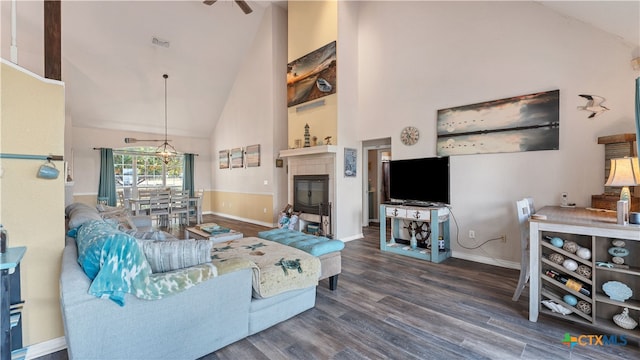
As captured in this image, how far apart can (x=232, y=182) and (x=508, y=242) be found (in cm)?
697

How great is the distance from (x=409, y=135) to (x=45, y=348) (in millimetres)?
4775

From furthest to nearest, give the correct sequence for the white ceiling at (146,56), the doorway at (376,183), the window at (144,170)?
the window at (144,170) < the doorway at (376,183) < the white ceiling at (146,56)

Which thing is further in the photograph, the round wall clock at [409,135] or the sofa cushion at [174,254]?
the round wall clock at [409,135]

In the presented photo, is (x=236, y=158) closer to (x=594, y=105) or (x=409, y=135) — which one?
(x=409, y=135)

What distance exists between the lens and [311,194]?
5527 millimetres

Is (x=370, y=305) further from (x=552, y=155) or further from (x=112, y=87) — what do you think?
(x=112, y=87)

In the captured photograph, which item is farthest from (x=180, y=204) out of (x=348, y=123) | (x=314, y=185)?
(x=348, y=123)

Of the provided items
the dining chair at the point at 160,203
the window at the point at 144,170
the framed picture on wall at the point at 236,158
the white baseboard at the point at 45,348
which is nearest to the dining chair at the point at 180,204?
the dining chair at the point at 160,203

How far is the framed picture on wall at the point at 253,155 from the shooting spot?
23.1ft

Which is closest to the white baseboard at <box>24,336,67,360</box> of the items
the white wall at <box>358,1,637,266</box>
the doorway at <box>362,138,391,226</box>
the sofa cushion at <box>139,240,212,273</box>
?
the sofa cushion at <box>139,240,212,273</box>

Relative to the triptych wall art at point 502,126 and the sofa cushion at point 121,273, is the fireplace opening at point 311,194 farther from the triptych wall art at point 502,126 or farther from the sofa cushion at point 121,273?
the sofa cushion at point 121,273

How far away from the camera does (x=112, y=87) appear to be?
695 cm

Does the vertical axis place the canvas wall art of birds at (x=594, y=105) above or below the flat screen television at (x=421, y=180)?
above

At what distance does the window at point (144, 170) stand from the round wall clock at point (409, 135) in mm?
7430
